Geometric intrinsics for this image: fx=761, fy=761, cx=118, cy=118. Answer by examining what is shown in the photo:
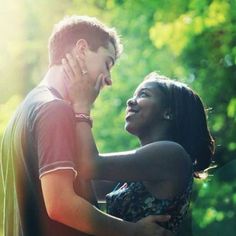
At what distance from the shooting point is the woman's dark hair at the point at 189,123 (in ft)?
10.3

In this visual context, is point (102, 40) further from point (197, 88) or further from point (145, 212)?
point (197, 88)

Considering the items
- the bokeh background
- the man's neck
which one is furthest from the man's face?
the bokeh background

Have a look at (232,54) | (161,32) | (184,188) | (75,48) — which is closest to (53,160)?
(75,48)

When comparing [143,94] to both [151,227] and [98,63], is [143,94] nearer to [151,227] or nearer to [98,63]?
[98,63]

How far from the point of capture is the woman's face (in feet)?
10.2

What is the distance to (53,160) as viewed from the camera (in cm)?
231

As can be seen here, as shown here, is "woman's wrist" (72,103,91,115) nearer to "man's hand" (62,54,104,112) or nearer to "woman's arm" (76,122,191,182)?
"man's hand" (62,54,104,112)

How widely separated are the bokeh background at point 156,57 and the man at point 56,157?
4723 mm

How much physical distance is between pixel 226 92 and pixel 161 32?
4.60 feet

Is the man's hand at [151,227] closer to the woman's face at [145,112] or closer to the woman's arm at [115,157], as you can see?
the woman's arm at [115,157]

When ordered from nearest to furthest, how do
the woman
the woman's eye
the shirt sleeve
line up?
the shirt sleeve → the woman → the woman's eye

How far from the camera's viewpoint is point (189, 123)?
3135 millimetres

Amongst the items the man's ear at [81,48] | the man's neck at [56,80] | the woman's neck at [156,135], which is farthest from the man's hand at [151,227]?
the man's ear at [81,48]

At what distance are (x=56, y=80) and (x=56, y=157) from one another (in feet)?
1.32
